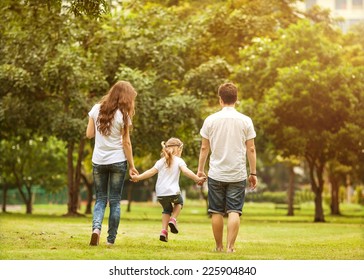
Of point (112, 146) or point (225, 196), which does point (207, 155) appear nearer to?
point (225, 196)

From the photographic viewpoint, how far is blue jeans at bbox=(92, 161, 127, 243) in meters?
11.0

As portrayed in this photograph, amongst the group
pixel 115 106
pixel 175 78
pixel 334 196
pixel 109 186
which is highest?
pixel 175 78

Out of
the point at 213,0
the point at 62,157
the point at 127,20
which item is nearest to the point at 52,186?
the point at 62,157

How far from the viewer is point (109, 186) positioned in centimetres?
1105

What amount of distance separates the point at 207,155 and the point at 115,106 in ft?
4.36

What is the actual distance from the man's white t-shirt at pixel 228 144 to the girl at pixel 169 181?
1662 millimetres

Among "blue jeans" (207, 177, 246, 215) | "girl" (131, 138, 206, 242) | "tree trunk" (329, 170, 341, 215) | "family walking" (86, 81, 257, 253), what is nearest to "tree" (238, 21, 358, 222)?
"tree trunk" (329, 170, 341, 215)

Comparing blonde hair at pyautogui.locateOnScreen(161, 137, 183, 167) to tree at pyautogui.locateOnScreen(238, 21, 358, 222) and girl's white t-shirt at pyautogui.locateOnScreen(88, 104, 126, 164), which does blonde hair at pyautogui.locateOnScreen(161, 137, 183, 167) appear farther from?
tree at pyautogui.locateOnScreen(238, 21, 358, 222)

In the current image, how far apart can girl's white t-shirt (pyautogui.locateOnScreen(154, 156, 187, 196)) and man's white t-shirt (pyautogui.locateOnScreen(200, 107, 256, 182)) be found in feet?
5.92

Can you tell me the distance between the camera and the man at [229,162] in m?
10.5

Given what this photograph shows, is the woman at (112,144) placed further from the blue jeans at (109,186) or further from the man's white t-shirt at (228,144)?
the man's white t-shirt at (228,144)

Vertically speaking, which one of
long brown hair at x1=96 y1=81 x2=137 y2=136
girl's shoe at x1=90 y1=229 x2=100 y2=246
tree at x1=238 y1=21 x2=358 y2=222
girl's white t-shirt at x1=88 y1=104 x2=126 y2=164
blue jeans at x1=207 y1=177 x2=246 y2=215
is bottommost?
girl's shoe at x1=90 y1=229 x2=100 y2=246

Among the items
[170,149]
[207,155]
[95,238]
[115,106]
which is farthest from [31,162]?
[207,155]

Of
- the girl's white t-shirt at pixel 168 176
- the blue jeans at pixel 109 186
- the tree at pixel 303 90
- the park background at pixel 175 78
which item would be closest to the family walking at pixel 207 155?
the blue jeans at pixel 109 186
